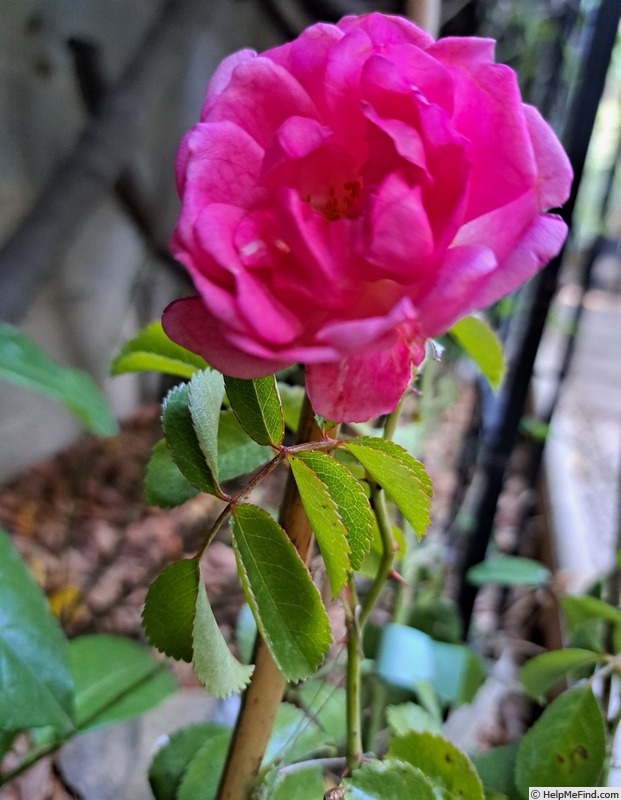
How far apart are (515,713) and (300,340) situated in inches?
30.4

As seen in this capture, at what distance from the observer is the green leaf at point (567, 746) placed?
1.35 ft

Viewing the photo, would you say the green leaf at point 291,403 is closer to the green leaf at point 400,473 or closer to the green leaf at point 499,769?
the green leaf at point 400,473

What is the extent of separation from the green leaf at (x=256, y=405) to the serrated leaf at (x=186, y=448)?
22mm

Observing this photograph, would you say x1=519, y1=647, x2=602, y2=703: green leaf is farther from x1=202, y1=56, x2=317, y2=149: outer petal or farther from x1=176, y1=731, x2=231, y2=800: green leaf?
x1=202, y1=56, x2=317, y2=149: outer petal

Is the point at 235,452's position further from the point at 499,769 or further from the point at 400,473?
the point at 499,769

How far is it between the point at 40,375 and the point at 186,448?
244 millimetres

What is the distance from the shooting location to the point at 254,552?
0.25m

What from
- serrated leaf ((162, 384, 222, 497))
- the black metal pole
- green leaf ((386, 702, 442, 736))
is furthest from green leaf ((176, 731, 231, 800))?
the black metal pole

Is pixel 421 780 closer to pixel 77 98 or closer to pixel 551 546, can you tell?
pixel 551 546

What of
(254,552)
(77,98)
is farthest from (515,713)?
(77,98)

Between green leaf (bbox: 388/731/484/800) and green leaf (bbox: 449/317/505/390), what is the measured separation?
0.20 meters

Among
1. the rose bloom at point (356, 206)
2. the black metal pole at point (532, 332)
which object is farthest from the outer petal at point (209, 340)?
the black metal pole at point (532, 332)

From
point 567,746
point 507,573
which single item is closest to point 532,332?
point 507,573

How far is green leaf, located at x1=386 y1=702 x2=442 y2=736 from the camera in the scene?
445mm
